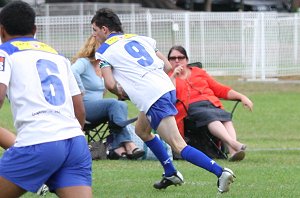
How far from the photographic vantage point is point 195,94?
449 inches

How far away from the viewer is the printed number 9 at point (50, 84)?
5309 millimetres

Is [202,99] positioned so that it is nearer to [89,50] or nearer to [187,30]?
[89,50]

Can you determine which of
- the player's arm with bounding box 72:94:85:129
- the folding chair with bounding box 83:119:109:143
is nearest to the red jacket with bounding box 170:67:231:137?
the folding chair with bounding box 83:119:109:143

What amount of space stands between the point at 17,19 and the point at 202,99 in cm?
617

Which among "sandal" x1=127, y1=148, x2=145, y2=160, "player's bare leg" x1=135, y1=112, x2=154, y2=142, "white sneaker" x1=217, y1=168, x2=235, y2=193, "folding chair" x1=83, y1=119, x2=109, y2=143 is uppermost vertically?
"player's bare leg" x1=135, y1=112, x2=154, y2=142

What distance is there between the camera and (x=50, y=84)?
5320 millimetres

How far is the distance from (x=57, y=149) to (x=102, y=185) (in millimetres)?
3373

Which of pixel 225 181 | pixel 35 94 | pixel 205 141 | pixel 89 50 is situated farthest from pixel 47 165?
pixel 205 141

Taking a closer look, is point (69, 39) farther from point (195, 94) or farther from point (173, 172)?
point (173, 172)

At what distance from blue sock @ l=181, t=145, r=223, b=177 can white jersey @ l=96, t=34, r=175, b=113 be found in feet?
1.63

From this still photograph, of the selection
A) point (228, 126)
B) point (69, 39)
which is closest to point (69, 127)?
point (228, 126)

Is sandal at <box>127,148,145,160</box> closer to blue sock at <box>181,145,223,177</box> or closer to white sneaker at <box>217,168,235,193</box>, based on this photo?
blue sock at <box>181,145,223,177</box>

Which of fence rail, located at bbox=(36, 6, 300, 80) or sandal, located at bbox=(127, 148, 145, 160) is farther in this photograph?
fence rail, located at bbox=(36, 6, 300, 80)

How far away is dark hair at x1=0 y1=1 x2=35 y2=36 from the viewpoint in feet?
17.7
